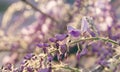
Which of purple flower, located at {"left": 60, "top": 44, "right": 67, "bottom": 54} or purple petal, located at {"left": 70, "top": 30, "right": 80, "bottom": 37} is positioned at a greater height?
purple petal, located at {"left": 70, "top": 30, "right": 80, "bottom": 37}

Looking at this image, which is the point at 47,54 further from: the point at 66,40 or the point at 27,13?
the point at 27,13

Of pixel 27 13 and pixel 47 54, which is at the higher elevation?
pixel 27 13

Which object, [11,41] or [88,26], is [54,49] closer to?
[88,26]

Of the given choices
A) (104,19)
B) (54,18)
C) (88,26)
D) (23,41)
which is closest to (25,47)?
(23,41)

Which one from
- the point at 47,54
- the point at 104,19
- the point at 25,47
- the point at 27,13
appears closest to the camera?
the point at 47,54

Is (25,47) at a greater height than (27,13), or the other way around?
(27,13)

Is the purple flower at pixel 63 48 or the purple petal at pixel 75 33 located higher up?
the purple petal at pixel 75 33

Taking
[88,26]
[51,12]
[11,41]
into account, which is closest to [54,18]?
[51,12]

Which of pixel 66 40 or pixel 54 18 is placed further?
pixel 54 18

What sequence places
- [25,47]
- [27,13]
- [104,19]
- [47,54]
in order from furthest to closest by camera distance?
[27,13], [25,47], [104,19], [47,54]
